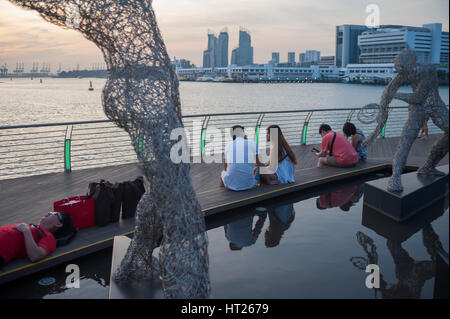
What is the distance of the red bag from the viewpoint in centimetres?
423

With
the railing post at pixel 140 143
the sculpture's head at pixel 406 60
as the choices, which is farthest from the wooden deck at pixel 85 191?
the railing post at pixel 140 143

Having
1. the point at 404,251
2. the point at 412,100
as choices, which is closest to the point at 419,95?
the point at 412,100

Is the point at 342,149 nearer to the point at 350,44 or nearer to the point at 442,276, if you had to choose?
the point at 442,276

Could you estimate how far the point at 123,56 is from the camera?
2.53m

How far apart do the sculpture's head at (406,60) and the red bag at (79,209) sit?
4200 mm

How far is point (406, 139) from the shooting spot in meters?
5.35

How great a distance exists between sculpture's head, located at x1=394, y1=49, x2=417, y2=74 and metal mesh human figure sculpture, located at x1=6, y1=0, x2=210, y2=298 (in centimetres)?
362

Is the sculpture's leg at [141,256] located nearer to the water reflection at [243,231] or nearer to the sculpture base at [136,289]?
the sculpture base at [136,289]

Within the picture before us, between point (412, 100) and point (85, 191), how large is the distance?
4969 millimetres

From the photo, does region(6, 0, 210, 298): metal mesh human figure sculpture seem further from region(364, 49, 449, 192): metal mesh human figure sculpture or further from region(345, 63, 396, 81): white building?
region(345, 63, 396, 81): white building

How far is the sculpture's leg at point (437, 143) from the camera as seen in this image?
5.37 meters

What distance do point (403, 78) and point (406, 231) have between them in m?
2.01

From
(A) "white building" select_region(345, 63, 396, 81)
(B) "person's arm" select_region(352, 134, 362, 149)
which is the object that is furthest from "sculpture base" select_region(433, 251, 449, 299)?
(A) "white building" select_region(345, 63, 396, 81)
